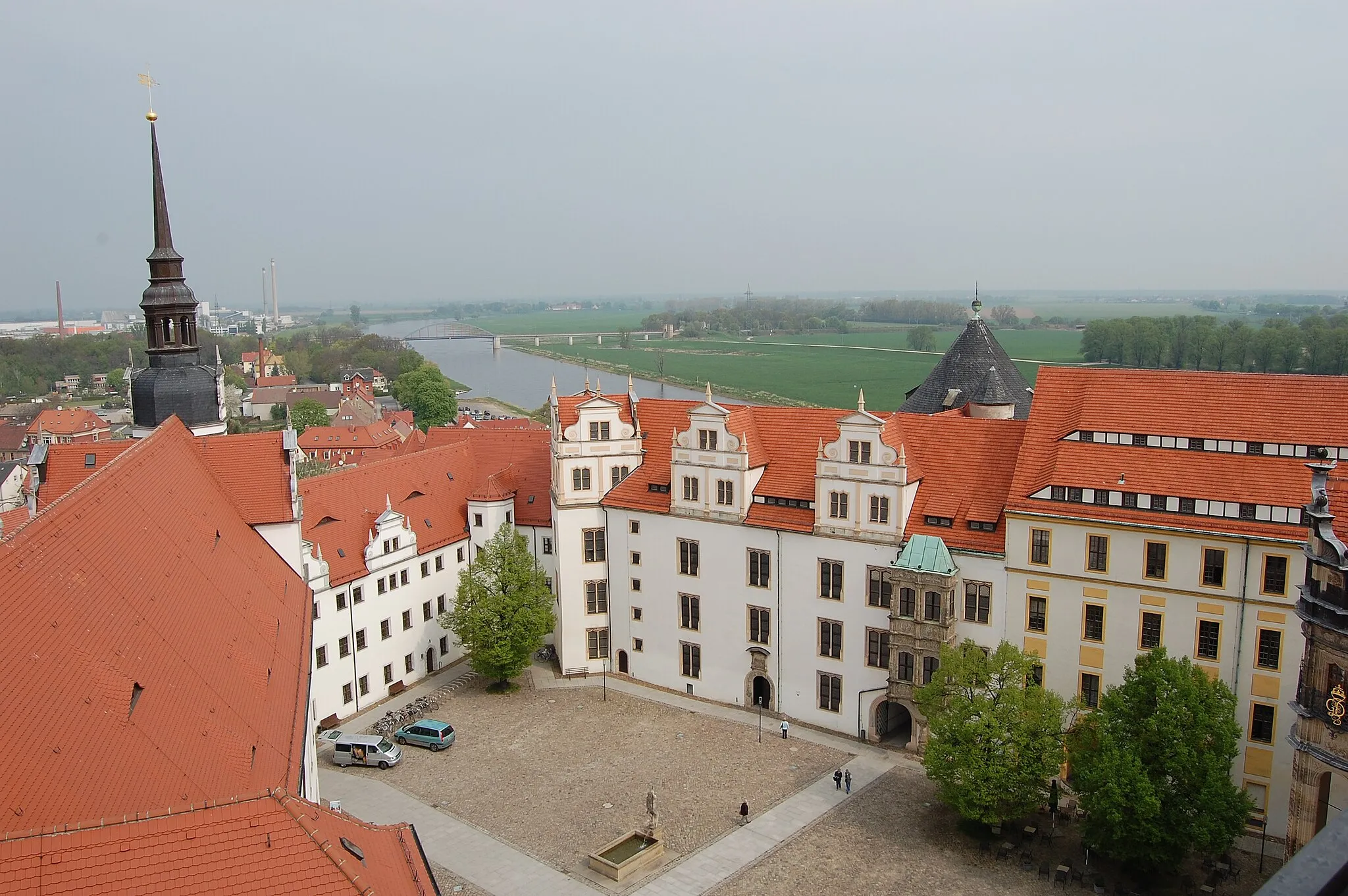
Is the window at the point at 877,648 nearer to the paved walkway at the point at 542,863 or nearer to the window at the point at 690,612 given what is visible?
the paved walkway at the point at 542,863

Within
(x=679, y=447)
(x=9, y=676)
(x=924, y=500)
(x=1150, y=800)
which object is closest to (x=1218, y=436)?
(x=924, y=500)

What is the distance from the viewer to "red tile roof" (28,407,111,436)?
112 meters

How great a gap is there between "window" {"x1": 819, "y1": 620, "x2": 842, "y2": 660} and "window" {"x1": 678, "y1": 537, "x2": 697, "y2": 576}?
20.4 feet

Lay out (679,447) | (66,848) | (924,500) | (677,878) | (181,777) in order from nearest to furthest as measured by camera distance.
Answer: (66,848)
(181,777)
(677,878)
(924,500)
(679,447)

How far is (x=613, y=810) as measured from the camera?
113ft

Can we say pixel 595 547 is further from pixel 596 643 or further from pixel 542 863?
pixel 542 863

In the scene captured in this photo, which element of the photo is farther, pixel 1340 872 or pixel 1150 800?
pixel 1150 800

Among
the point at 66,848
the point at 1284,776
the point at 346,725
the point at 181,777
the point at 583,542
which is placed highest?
the point at 66,848

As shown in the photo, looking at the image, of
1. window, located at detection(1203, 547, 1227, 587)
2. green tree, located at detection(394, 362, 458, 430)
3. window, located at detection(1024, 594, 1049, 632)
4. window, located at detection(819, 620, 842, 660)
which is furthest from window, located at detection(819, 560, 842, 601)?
green tree, located at detection(394, 362, 458, 430)

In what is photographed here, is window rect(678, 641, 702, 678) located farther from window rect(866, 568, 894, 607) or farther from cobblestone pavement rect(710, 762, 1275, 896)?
cobblestone pavement rect(710, 762, 1275, 896)

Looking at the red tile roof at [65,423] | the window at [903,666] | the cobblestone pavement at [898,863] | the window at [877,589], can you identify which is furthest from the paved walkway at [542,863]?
the red tile roof at [65,423]

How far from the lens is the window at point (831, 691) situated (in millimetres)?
40781

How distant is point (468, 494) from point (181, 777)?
1355 inches

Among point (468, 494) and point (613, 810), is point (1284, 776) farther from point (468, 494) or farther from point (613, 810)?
point (468, 494)
